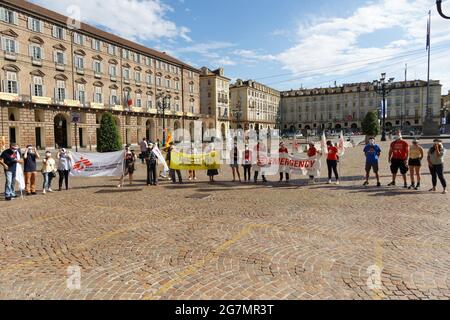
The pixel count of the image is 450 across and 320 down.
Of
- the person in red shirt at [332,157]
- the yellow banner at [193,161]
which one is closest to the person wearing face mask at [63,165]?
the yellow banner at [193,161]

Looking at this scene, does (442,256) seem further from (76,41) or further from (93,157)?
(76,41)

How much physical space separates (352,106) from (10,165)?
111316 millimetres

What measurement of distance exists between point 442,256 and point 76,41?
50.2 metres

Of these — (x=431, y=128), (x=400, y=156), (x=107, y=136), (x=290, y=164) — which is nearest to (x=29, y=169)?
(x=290, y=164)

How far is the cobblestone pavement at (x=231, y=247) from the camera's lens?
3988 mm

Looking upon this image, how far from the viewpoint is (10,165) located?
10.1 m

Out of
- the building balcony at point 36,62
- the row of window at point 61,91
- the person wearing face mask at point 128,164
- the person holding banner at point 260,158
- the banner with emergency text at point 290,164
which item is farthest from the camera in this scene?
the building balcony at point 36,62

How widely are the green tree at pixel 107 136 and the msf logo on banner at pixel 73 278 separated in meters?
24.1

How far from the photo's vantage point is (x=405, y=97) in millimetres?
100250

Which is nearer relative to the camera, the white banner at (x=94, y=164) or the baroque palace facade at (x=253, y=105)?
the white banner at (x=94, y=164)

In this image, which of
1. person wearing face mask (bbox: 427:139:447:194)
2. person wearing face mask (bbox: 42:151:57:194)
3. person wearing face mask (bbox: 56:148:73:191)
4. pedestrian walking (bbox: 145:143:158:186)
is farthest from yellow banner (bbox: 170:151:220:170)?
person wearing face mask (bbox: 427:139:447:194)

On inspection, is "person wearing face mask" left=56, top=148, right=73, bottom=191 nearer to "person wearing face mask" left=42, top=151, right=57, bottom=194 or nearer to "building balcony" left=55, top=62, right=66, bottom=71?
"person wearing face mask" left=42, top=151, right=57, bottom=194

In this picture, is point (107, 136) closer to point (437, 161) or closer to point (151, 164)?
point (151, 164)

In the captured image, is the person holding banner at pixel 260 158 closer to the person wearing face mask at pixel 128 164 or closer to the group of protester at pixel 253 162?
the group of protester at pixel 253 162
